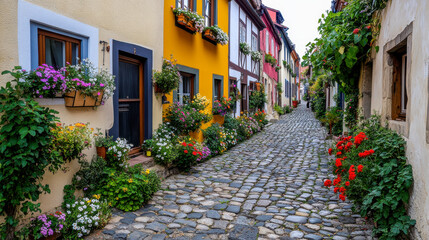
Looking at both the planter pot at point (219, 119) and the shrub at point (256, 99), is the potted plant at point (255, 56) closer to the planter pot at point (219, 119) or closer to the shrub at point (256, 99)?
the shrub at point (256, 99)

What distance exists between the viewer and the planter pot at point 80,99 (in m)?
3.66

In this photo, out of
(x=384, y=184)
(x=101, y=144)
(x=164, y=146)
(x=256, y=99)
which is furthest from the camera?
(x=256, y=99)

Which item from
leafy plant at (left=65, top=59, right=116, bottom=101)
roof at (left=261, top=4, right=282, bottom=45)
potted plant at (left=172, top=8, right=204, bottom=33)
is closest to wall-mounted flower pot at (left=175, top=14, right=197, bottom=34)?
potted plant at (left=172, top=8, right=204, bottom=33)

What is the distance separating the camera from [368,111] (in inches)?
256

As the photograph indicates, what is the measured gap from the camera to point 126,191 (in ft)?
13.7

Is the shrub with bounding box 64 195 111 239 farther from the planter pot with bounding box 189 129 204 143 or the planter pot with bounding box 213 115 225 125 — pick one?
the planter pot with bounding box 213 115 225 125

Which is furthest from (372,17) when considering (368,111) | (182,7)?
(182,7)

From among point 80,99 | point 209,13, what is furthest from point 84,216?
point 209,13

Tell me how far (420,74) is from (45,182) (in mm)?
4008

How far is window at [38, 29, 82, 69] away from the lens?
3570 millimetres

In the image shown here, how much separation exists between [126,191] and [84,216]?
2.48 feet

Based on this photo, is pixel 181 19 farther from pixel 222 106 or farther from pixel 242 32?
pixel 242 32

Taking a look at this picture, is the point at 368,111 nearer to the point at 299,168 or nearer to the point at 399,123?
the point at 299,168

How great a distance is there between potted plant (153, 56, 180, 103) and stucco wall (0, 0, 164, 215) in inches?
6.6
